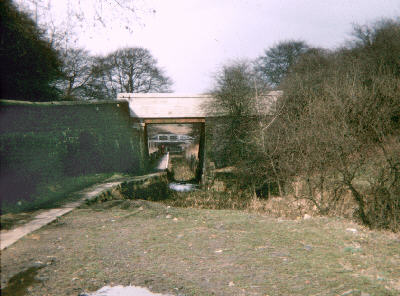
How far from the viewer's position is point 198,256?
3.51 meters

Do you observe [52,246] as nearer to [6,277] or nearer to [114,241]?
[6,277]

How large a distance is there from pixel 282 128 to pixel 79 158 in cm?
886

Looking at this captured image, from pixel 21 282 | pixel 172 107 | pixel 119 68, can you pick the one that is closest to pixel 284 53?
pixel 172 107

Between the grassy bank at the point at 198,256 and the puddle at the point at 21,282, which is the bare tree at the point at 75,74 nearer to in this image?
the grassy bank at the point at 198,256

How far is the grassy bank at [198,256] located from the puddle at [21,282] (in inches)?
1.3

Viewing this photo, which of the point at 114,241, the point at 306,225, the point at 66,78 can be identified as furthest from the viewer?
the point at 306,225

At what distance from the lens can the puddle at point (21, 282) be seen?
1.20 metres

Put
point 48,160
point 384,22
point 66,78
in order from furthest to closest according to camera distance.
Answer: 1. point 384,22
2. point 66,78
3. point 48,160

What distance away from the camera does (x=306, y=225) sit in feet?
18.3

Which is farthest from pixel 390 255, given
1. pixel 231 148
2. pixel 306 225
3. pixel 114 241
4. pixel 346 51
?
pixel 346 51

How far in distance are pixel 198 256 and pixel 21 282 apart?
2.42 meters

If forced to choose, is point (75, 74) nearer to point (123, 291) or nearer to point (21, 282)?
point (21, 282)

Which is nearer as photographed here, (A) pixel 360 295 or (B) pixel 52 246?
(B) pixel 52 246

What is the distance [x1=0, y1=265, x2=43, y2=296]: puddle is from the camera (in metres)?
1.20
